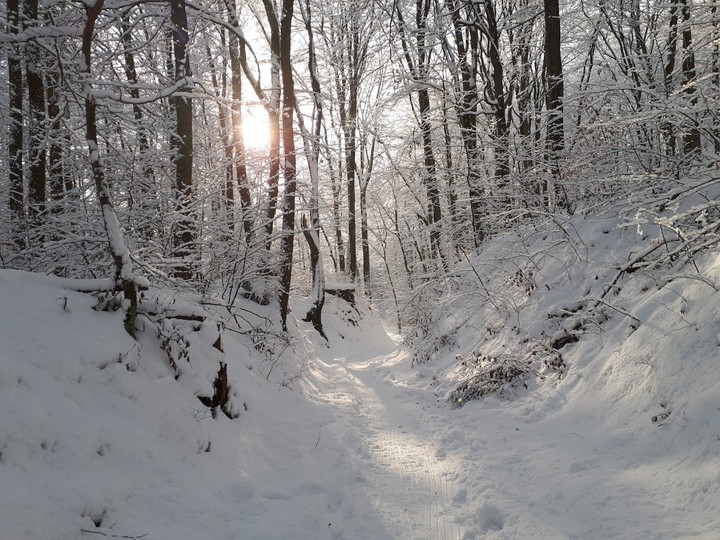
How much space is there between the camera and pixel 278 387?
6.34 m

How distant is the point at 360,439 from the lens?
5.20 m

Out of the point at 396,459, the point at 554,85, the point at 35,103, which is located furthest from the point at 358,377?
the point at 35,103

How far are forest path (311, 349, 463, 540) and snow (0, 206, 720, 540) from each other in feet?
0.08

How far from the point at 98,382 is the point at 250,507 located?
4.98 feet

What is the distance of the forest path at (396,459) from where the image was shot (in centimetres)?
325


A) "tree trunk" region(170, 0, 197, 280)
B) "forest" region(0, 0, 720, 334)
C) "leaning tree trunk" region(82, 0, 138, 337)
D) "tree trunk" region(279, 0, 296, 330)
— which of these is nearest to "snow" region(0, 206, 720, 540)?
"leaning tree trunk" region(82, 0, 138, 337)

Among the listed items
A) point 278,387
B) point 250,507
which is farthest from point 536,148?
point 250,507

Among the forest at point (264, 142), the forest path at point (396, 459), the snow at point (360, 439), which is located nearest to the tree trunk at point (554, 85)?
the forest at point (264, 142)

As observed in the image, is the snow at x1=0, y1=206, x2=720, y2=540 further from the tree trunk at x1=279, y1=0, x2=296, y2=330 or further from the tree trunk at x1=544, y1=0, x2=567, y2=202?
the tree trunk at x1=279, y1=0, x2=296, y2=330

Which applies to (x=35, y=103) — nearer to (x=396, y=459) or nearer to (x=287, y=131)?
(x=287, y=131)

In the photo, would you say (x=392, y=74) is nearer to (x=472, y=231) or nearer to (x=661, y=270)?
(x=472, y=231)

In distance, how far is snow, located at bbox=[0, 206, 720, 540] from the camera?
2645 millimetres

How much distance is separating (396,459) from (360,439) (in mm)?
781

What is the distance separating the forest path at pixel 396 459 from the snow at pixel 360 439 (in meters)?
0.02
